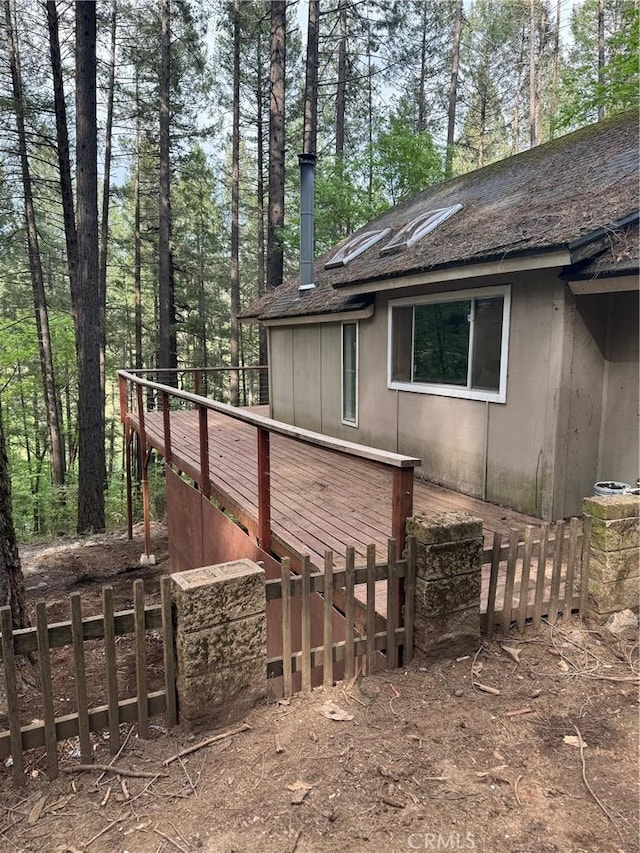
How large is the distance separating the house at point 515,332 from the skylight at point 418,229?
1.5 inches

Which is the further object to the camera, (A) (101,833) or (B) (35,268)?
(B) (35,268)

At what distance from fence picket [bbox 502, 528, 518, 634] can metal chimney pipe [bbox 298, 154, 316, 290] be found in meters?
7.24

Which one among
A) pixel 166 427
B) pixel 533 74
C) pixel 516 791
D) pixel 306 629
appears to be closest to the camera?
pixel 516 791

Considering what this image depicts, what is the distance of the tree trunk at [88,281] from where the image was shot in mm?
9664

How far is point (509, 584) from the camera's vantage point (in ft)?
10.4

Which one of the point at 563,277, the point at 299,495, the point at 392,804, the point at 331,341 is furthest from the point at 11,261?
the point at 392,804

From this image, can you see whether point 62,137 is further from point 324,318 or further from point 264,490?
point 264,490

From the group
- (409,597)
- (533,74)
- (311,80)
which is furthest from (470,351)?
(533,74)

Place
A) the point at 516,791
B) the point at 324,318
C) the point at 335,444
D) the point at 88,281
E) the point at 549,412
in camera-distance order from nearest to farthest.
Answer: the point at 516,791 < the point at 335,444 < the point at 549,412 < the point at 324,318 < the point at 88,281

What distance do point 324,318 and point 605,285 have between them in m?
4.48

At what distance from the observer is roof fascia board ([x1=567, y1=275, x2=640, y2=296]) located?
4.14 meters

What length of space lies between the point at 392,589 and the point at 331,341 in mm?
5864

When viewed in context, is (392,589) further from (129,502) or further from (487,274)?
(129,502)

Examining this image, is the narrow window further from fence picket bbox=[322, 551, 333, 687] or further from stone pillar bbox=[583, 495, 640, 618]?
fence picket bbox=[322, 551, 333, 687]
